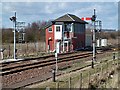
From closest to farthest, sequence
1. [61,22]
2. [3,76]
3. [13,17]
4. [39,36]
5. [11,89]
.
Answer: [11,89], [3,76], [13,17], [61,22], [39,36]

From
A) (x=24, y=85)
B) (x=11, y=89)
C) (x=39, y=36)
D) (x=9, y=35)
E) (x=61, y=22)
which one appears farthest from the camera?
(x=39, y=36)

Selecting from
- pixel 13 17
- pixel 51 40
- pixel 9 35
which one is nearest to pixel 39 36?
pixel 9 35

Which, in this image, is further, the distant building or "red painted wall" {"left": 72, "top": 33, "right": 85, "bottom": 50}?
"red painted wall" {"left": 72, "top": 33, "right": 85, "bottom": 50}

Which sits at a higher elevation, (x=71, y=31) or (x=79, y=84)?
(x=71, y=31)

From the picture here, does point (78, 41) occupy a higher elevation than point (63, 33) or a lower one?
lower

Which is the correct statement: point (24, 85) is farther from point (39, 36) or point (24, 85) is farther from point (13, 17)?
point (39, 36)

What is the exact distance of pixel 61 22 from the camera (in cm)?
5044

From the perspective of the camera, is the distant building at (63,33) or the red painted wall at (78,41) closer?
the distant building at (63,33)

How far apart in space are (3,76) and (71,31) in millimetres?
30967

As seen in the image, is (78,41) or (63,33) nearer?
(63,33)

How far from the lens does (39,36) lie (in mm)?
73438

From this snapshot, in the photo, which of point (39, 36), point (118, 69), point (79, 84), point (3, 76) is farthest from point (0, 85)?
point (39, 36)

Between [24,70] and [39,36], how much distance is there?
50.3m

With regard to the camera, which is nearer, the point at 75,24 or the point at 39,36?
the point at 75,24
